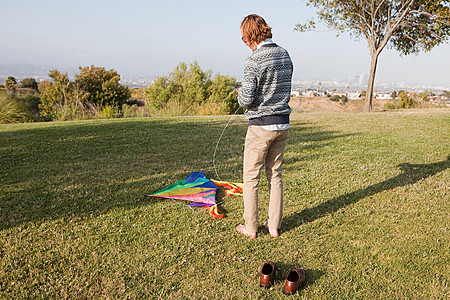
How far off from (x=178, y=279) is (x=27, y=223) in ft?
6.90

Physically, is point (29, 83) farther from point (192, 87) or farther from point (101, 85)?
point (192, 87)

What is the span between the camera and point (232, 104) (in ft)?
88.0

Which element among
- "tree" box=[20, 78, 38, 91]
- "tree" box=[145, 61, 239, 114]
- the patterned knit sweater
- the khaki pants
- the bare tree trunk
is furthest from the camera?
"tree" box=[20, 78, 38, 91]

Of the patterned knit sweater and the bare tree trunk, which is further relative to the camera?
the bare tree trunk

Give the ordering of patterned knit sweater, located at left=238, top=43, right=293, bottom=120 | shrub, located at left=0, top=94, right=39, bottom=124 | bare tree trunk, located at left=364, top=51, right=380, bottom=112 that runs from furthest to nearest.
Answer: bare tree trunk, located at left=364, top=51, right=380, bottom=112 < shrub, located at left=0, top=94, right=39, bottom=124 < patterned knit sweater, located at left=238, top=43, right=293, bottom=120

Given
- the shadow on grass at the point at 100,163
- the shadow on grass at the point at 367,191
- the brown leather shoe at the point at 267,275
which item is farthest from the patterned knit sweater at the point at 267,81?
the shadow on grass at the point at 100,163

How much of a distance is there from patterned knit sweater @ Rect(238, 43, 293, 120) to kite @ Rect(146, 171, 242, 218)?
160 cm

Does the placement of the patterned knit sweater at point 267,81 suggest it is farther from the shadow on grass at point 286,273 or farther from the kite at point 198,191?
the kite at point 198,191

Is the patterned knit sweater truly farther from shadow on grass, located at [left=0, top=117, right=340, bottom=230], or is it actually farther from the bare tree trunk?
the bare tree trunk

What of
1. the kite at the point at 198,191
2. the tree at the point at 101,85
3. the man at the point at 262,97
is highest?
the tree at the point at 101,85

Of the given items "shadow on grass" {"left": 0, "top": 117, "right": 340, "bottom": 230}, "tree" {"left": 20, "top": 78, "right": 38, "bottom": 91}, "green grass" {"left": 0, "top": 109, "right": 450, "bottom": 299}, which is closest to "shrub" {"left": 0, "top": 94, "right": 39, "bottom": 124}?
"shadow on grass" {"left": 0, "top": 117, "right": 340, "bottom": 230}

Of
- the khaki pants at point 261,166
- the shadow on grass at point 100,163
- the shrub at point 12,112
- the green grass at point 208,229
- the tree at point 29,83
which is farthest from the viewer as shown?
the tree at point 29,83

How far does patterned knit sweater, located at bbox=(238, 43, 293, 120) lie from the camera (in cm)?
300

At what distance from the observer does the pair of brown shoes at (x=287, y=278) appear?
264 cm
